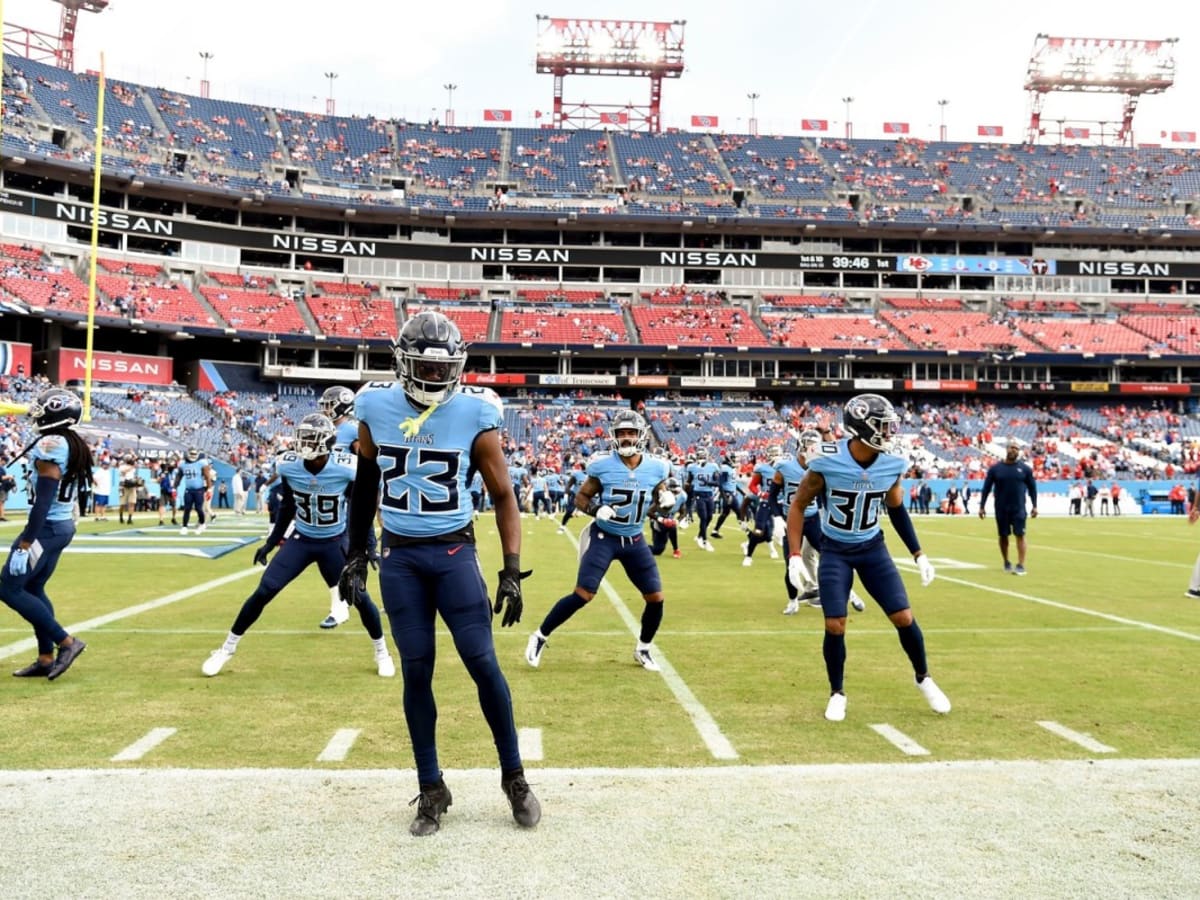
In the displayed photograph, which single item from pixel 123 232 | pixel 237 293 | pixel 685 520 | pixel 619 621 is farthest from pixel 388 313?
pixel 619 621

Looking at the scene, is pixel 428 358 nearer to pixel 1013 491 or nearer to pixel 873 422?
pixel 873 422

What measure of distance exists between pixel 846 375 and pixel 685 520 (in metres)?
31.7

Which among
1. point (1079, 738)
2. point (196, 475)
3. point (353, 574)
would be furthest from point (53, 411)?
point (196, 475)

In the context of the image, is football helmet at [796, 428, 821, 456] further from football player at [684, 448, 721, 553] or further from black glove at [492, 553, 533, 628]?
black glove at [492, 553, 533, 628]

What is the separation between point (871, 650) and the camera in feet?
26.9

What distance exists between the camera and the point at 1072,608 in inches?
420

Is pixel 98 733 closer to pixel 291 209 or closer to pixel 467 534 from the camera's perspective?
pixel 467 534

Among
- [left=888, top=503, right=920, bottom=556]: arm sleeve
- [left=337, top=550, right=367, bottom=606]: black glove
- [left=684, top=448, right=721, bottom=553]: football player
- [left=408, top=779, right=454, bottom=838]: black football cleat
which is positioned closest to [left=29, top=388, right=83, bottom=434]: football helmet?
[left=337, top=550, right=367, bottom=606]: black glove

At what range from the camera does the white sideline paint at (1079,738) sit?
4.96 meters

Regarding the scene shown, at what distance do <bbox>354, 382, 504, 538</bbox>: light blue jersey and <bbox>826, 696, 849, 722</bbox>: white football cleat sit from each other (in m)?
2.83

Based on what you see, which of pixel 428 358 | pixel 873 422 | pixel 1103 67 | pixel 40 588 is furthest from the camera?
pixel 1103 67

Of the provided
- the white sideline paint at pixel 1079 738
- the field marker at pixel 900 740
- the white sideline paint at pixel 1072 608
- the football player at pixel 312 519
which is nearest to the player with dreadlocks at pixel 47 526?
the football player at pixel 312 519

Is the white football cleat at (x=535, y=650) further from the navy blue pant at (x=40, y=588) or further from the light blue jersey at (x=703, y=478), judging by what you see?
the light blue jersey at (x=703, y=478)

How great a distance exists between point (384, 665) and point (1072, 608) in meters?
7.79
